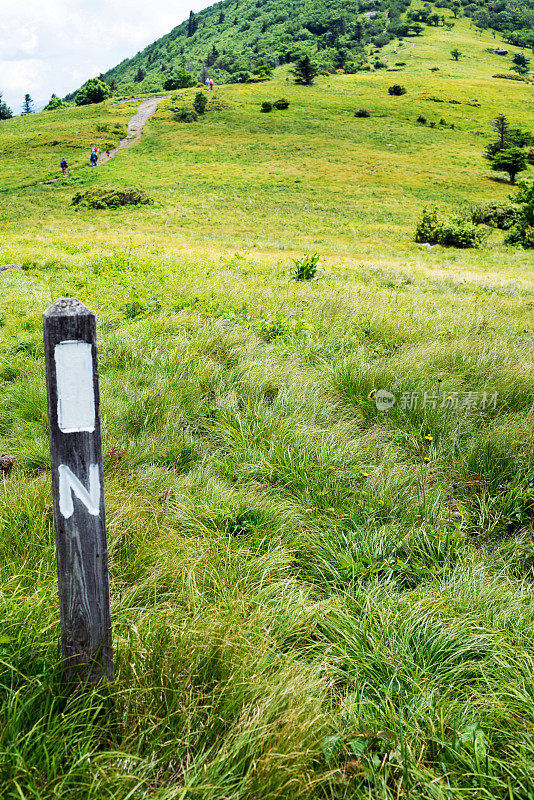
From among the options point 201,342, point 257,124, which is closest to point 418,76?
point 257,124

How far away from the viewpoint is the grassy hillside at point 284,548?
1.56 metres

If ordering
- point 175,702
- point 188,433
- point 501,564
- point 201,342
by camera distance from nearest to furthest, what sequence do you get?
1. point 175,702
2. point 501,564
3. point 188,433
4. point 201,342

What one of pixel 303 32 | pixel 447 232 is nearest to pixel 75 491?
pixel 447 232

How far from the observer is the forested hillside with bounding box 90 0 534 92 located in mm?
105500

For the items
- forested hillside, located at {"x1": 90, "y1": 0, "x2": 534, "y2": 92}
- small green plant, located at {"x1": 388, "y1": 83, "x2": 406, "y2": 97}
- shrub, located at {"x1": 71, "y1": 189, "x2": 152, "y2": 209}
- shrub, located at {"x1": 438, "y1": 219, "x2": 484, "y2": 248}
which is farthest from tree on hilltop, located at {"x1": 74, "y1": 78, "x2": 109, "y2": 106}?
shrub, located at {"x1": 438, "y1": 219, "x2": 484, "y2": 248}

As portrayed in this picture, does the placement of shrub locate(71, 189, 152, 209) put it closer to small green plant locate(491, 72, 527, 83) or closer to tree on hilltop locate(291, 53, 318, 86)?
tree on hilltop locate(291, 53, 318, 86)

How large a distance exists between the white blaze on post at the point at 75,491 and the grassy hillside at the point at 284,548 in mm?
623

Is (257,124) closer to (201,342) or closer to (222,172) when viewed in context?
(222,172)

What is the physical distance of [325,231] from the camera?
24812 mm

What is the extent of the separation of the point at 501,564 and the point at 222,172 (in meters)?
42.4

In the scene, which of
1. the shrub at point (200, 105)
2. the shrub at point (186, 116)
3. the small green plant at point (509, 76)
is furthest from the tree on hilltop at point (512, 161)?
the small green plant at point (509, 76)

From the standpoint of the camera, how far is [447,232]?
894 inches

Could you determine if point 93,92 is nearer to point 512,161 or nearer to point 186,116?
point 186,116

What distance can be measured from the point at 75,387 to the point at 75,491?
34 centimetres
